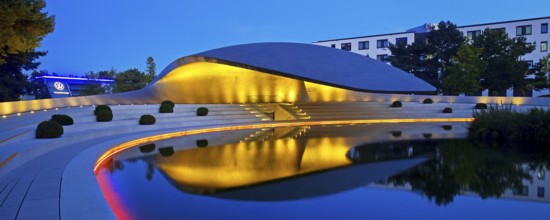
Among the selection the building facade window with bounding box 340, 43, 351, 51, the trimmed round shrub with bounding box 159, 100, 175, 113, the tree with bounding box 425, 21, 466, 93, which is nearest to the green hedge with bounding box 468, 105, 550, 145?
the trimmed round shrub with bounding box 159, 100, 175, 113

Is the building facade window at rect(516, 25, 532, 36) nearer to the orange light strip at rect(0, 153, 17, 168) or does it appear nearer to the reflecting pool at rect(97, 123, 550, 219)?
the reflecting pool at rect(97, 123, 550, 219)

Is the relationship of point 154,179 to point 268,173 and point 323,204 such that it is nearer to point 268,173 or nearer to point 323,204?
point 268,173

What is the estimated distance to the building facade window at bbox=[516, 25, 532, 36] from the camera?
142ft

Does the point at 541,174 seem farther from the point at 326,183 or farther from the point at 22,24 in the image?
the point at 22,24

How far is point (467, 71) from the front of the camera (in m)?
34.0

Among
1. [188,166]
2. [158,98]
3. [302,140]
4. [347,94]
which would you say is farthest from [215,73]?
[188,166]

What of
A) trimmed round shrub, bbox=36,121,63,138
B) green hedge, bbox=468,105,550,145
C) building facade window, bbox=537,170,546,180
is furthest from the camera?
green hedge, bbox=468,105,550,145

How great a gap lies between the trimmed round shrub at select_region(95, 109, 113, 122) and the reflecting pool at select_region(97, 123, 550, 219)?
5.43 m

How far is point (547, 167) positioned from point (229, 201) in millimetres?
6882

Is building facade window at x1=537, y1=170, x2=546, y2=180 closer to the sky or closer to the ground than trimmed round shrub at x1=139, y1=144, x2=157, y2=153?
closer to the ground

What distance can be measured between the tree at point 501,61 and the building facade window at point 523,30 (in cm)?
806

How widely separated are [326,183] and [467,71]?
→ 3176 cm

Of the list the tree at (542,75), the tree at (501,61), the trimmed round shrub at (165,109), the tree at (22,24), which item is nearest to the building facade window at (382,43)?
the tree at (501,61)


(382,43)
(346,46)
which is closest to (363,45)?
(346,46)
